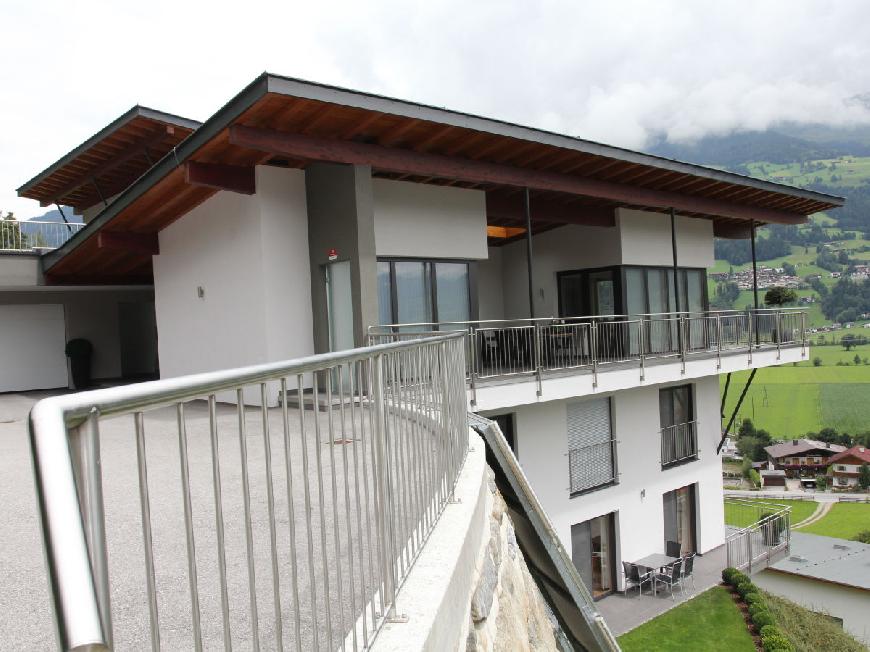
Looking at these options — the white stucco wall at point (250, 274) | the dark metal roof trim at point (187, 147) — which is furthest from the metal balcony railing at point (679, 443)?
the dark metal roof trim at point (187, 147)

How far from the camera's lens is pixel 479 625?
12.7 feet

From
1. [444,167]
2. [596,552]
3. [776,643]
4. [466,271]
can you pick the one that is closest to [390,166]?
[444,167]

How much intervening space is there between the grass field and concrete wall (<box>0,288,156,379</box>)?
10152 centimetres

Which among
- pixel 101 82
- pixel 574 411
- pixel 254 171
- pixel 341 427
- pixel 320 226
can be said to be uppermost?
pixel 101 82

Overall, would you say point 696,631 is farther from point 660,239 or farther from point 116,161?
point 116,161

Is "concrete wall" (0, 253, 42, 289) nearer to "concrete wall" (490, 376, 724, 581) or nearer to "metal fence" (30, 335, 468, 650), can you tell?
"concrete wall" (490, 376, 724, 581)

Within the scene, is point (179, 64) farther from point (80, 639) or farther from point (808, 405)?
point (80, 639)

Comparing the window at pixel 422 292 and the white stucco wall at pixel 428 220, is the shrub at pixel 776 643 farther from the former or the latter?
the white stucco wall at pixel 428 220

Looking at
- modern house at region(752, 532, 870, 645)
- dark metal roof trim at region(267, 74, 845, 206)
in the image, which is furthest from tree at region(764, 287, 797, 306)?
modern house at region(752, 532, 870, 645)

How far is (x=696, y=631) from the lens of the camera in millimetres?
14375

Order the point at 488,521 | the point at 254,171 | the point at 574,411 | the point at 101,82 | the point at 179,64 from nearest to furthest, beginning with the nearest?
1. the point at 488,521
2. the point at 254,171
3. the point at 574,411
4. the point at 101,82
5. the point at 179,64

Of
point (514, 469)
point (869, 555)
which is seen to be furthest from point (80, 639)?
point (869, 555)

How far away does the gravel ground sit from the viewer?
222 cm

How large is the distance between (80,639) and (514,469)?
7273 mm
